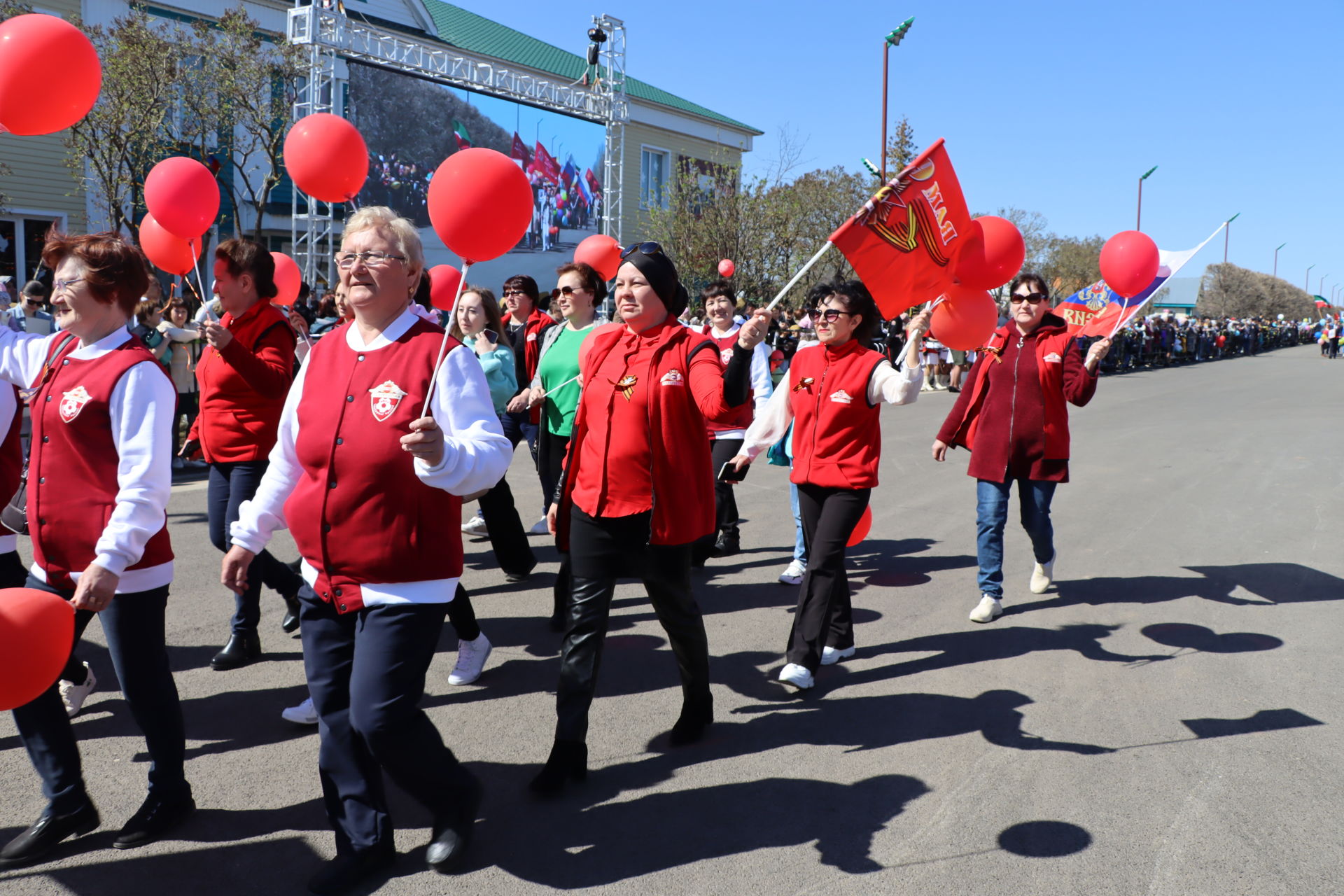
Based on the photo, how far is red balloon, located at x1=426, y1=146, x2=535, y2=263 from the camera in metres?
3.14

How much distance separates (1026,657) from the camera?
17.2 feet

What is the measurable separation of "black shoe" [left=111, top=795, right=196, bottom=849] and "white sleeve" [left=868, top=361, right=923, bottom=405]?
318 cm

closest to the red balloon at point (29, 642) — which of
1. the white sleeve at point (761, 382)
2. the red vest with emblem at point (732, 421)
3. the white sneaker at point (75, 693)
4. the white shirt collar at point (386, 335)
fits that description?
the white shirt collar at point (386, 335)

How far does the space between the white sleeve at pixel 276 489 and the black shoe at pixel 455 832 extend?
0.93m

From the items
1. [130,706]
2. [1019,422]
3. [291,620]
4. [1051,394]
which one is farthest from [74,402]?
[1051,394]

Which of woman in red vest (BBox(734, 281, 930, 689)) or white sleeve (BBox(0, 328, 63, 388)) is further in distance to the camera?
woman in red vest (BBox(734, 281, 930, 689))

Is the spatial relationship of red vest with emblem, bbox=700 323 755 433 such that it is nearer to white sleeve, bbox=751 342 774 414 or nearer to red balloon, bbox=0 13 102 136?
white sleeve, bbox=751 342 774 414

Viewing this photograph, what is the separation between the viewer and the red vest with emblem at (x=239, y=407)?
454 centimetres

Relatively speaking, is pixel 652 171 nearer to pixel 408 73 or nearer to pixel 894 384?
pixel 408 73

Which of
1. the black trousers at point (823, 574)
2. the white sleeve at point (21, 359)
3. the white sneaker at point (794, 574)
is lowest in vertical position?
the white sneaker at point (794, 574)

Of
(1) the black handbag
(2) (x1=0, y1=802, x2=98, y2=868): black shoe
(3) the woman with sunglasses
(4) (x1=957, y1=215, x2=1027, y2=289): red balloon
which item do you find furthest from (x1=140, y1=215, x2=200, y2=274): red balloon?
(3) the woman with sunglasses

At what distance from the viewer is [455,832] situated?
309 centimetres

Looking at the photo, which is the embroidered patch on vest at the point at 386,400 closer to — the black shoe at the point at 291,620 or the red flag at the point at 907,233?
the red flag at the point at 907,233

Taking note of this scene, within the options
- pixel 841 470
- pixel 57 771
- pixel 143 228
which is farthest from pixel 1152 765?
pixel 143 228
